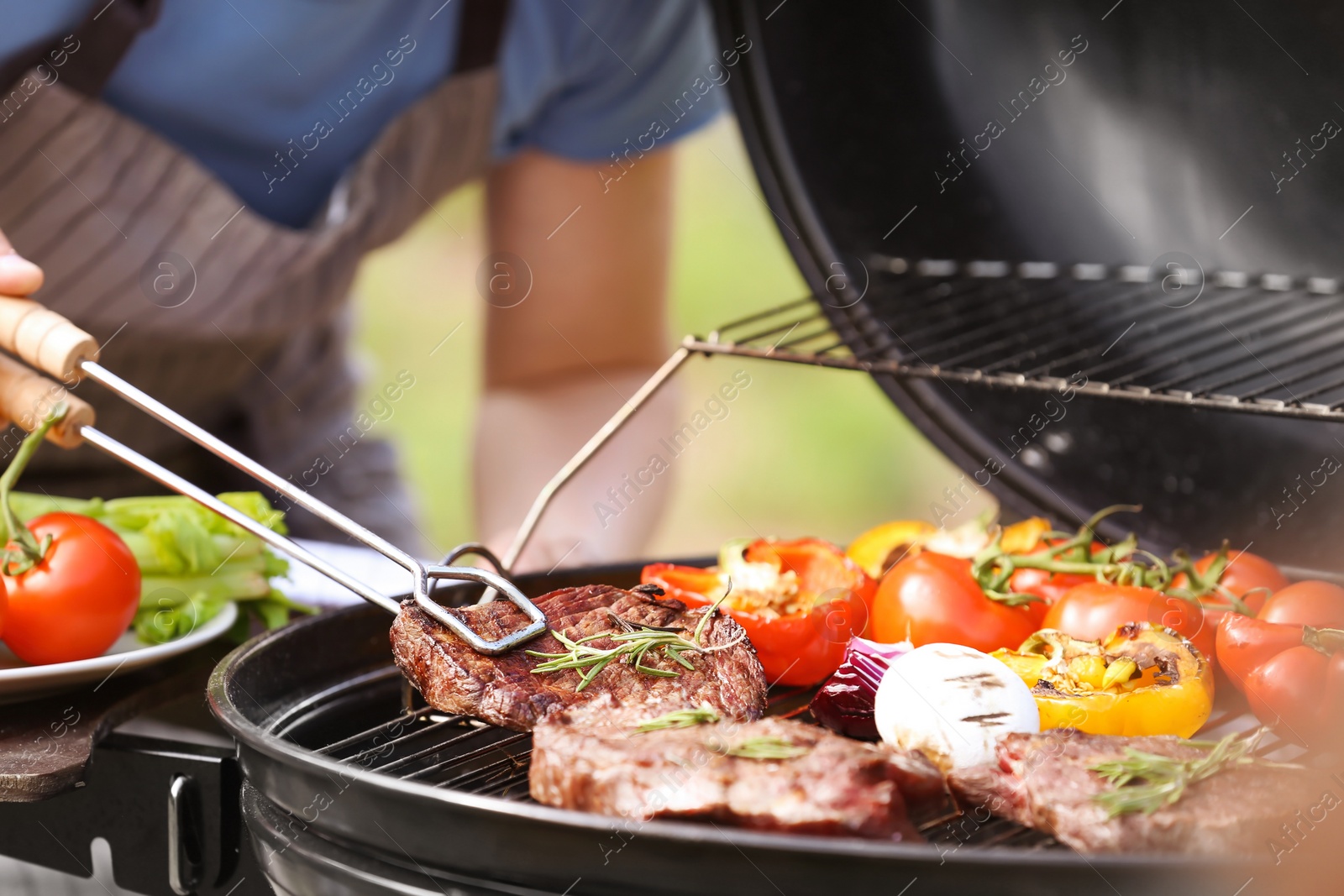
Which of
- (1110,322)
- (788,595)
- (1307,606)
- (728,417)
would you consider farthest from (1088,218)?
(728,417)

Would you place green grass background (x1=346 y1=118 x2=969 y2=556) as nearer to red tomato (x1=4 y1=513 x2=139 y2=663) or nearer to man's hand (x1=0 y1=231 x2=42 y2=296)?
red tomato (x1=4 y1=513 x2=139 y2=663)

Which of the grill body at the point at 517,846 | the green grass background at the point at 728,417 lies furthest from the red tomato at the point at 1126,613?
the green grass background at the point at 728,417

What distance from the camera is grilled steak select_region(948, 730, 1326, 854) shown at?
975 millimetres

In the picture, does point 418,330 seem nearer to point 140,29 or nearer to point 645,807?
point 140,29

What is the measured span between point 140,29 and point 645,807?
1.61 metres

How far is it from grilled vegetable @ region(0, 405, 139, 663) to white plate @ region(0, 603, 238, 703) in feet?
0.08

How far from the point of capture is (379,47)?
2434 millimetres

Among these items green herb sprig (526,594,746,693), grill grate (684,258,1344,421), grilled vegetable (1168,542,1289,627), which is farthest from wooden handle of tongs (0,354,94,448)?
grilled vegetable (1168,542,1289,627)

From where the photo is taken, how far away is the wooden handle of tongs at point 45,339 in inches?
49.1

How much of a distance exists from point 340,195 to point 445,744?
Answer: 153cm

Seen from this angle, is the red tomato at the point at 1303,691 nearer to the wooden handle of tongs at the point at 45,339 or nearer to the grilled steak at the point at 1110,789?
the grilled steak at the point at 1110,789

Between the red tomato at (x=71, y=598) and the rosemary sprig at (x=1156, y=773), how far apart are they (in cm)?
113

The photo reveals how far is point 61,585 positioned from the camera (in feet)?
4.62

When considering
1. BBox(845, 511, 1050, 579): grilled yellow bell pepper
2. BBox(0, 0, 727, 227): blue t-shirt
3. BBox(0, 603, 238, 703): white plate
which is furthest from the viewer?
BBox(0, 0, 727, 227): blue t-shirt
